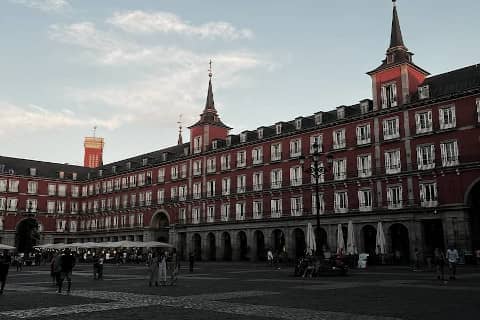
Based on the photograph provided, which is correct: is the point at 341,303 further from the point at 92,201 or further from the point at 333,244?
the point at 92,201

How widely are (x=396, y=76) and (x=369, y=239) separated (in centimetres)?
1581

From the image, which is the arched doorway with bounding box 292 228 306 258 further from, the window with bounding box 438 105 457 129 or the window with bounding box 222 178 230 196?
the window with bounding box 438 105 457 129

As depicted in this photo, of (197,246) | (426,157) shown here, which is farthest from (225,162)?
(426,157)

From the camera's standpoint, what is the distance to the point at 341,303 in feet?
43.5

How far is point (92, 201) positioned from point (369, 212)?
5535 centimetres

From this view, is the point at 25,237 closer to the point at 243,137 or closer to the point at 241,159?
the point at 241,159

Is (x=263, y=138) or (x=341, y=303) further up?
(x=263, y=138)

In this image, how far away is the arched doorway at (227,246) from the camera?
2266 inches

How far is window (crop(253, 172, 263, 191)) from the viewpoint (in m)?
54.1

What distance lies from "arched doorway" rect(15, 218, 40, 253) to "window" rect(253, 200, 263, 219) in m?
39.7

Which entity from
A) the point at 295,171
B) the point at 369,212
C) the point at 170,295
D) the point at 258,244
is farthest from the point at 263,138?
the point at 170,295

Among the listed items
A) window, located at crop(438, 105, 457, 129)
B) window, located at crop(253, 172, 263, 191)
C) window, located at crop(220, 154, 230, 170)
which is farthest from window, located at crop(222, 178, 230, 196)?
window, located at crop(438, 105, 457, 129)

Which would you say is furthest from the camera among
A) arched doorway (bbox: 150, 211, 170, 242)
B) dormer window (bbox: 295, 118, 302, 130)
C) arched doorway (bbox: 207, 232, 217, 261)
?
arched doorway (bbox: 150, 211, 170, 242)

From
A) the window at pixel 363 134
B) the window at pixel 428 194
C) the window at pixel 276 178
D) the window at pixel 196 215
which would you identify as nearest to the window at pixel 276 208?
the window at pixel 276 178
